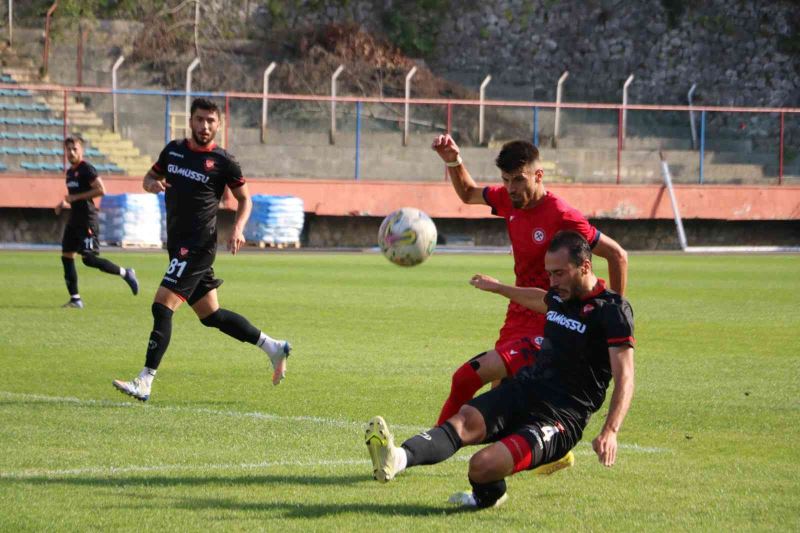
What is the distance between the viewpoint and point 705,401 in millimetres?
9805

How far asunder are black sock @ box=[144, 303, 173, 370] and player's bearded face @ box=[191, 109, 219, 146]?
1.33 m

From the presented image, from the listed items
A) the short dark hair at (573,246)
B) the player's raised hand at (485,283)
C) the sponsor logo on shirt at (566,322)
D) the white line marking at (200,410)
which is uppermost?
the short dark hair at (573,246)

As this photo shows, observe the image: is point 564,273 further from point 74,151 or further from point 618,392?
point 74,151

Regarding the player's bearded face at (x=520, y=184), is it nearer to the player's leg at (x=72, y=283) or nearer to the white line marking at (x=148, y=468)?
the white line marking at (x=148, y=468)

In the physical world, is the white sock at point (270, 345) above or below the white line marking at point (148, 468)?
above

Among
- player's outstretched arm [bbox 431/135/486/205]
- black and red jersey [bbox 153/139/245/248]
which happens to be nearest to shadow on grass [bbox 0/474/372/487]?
player's outstretched arm [bbox 431/135/486/205]

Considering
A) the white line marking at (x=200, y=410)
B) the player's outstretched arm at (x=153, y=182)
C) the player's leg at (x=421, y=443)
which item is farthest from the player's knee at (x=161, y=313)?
the player's leg at (x=421, y=443)

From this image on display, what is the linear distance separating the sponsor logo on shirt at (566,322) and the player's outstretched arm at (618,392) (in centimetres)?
20

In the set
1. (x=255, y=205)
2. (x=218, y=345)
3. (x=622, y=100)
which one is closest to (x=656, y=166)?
(x=622, y=100)

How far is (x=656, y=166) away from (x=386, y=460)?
3106 cm

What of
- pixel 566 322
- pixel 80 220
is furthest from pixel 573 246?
pixel 80 220

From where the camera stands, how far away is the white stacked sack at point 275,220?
101 ft

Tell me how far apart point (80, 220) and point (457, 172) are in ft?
33.2

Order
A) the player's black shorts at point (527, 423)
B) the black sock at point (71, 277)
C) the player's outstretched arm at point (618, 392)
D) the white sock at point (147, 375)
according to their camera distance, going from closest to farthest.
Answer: the player's outstretched arm at point (618, 392)
the player's black shorts at point (527, 423)
the white sock at point (147, 375)
the black sock at point (71, 277)
